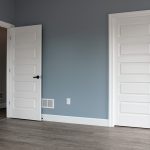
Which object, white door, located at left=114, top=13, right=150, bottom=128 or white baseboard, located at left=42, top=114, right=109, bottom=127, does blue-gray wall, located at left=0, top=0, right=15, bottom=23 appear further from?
white door, located at left=114, top=13, right=150, bottom=128

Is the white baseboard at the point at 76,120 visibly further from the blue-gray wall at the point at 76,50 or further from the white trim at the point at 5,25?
the white trim at the point at 5,25

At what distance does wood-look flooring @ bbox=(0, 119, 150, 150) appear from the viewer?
3.05 m

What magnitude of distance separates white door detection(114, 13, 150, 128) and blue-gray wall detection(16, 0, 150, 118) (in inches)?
8.4

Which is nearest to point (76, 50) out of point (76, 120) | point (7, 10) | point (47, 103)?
point (47, 103)

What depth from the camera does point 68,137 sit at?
136 inches

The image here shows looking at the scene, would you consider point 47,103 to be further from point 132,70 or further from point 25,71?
point 132,70

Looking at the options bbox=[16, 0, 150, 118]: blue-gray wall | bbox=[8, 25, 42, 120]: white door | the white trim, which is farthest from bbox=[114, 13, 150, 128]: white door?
the white trim

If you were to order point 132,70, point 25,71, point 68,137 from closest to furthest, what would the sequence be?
point 68,137
point 132,70
point 25,71

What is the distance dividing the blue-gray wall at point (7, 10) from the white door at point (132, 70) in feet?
7.87

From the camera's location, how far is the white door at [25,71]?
4.64m

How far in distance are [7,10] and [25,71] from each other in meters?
1.42

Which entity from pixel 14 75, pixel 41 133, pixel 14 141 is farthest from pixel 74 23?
pixel 14 141

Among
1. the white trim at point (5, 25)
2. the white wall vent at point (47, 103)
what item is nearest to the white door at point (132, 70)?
the white wall vent at point (47, 103)

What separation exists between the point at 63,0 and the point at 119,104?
243cm
